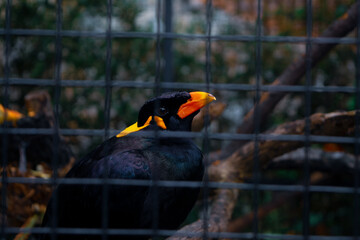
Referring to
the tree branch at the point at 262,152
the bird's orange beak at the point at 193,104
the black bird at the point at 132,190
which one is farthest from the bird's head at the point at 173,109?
the tree branch at the point at 262,152

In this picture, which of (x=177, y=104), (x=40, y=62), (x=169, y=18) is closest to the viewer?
(x=177, y=104)

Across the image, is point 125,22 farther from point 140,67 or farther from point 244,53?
point 244,53

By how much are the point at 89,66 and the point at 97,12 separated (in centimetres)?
38

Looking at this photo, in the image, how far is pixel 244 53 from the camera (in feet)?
9.89

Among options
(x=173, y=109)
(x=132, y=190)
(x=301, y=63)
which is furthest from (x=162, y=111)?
(x=301, y=63)

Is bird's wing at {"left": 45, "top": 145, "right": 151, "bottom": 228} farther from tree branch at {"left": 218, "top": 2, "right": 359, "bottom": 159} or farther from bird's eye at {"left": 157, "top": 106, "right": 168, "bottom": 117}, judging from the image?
tree branch at {"left": 218, "top": 2, "right": 359, "bottom": 159}

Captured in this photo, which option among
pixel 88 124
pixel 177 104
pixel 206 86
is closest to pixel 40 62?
pixel 88 124

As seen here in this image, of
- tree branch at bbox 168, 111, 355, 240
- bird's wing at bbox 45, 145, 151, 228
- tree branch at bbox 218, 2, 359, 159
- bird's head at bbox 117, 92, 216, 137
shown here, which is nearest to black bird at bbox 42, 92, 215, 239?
bird's wing at bbox 45, 145, 151, 228

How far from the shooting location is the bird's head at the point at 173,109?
5.58 ft

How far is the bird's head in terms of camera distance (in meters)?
1.70

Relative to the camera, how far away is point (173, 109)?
1.74 metres

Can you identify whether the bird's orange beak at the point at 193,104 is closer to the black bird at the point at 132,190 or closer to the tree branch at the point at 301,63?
the black bird at the point at 132,190

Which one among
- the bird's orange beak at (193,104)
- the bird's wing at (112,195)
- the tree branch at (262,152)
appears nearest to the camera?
the bird's wing at (112,195)

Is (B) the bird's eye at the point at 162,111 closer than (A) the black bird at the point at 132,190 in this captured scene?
No
